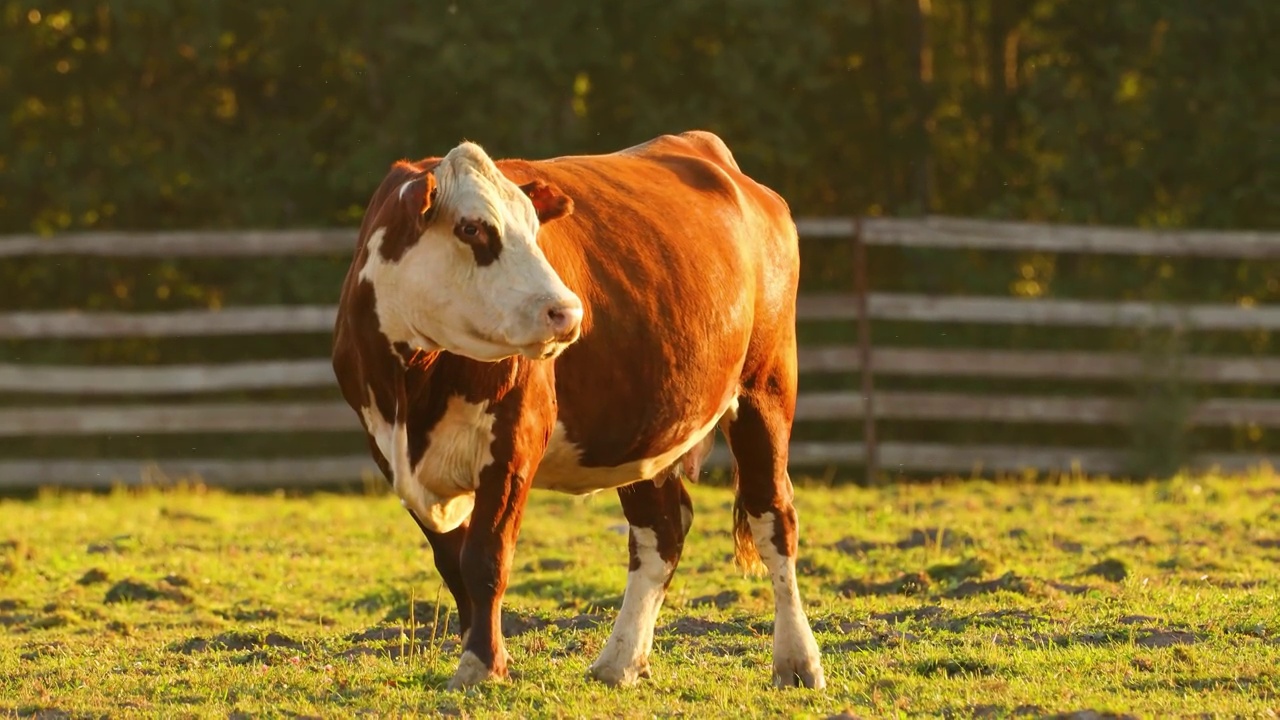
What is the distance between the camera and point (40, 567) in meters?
9.20

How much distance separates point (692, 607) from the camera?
7.75 metres

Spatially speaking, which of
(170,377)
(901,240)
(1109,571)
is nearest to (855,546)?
(1109,571)

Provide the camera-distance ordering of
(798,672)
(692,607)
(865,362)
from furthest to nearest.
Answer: (865,362) < (692,607) < (798,672)

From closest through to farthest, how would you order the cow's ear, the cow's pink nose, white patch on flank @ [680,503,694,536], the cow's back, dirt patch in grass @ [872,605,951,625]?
the cow's pink nose → the cow's ear → the cow's back → white patch on flank @ [680,503,694,536] → dirt patch in grass @ [872,605,951,625]

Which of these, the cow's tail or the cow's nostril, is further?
the cow's tail

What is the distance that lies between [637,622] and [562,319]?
4.34ft

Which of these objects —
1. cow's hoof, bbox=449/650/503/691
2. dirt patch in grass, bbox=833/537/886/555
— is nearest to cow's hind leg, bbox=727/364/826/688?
cow's hoof, bbox=449/650/503/691

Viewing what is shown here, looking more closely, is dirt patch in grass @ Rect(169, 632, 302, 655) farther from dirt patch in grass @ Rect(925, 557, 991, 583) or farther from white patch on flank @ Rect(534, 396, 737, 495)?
dirt patch in grass @ Rect(925, 557, 991, 583)

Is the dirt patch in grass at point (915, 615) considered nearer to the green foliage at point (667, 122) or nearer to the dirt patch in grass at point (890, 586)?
the dirt patch in grass at point (890, 586)

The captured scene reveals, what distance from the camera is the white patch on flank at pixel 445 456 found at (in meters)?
5.27

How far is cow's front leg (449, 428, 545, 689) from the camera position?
5.29m

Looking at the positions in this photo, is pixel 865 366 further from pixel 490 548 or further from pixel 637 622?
pixel 490 548

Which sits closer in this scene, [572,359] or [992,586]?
[572,359]

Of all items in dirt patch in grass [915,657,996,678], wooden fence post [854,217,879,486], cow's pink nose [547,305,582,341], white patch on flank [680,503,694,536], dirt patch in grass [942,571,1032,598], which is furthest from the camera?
wooden fence post [854,217,879,486]
